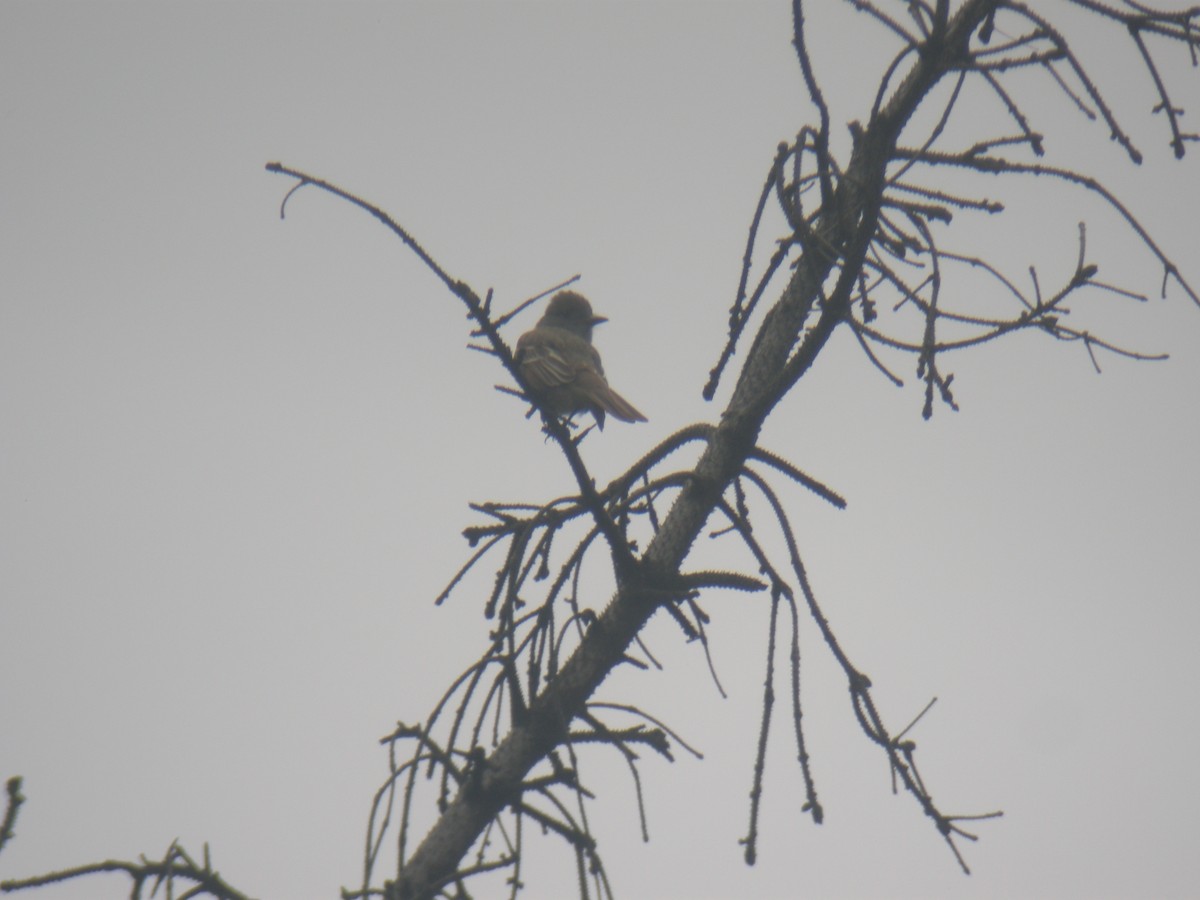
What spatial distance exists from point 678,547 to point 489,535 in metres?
0.40

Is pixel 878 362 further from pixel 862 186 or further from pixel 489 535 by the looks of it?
pixel 489 535

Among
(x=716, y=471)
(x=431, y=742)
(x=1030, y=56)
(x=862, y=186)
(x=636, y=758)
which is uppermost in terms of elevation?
(x=1030, y=56)

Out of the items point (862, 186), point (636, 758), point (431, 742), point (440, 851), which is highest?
point (862, 186)

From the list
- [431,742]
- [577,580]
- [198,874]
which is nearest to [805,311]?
[577,580]

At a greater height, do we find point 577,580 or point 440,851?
point 577,580

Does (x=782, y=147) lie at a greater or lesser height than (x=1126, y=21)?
lesser

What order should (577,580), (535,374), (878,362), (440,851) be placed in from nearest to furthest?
(878,362)
(440,851)
(577,580)
(535,374)

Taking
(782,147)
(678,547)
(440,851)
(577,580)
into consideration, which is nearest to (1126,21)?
(782,147)

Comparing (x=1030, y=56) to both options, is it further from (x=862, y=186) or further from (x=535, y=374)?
(x=535, y=374)

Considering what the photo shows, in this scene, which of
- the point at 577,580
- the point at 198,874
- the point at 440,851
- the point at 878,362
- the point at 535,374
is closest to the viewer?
the point at 198,874

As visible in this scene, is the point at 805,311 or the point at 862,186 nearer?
the point at 862,186

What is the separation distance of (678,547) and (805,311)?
20.7 inches

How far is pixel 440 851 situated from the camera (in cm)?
200

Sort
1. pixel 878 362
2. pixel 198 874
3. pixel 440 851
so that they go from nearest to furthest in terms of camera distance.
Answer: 1. pixel 198 874
2. pixel 878 362
3. pixel 440 851
